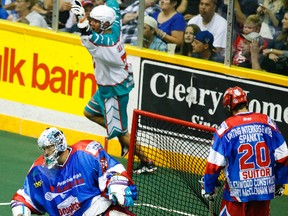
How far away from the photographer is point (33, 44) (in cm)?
1297

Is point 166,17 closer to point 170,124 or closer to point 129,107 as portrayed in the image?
point 129,107

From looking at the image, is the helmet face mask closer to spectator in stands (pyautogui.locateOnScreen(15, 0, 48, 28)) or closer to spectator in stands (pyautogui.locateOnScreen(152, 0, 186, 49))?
spectator in stands (pyautogui.locateOnScreen(152, 0, 186, 49))

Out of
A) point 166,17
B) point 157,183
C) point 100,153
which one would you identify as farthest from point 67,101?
point 100,153

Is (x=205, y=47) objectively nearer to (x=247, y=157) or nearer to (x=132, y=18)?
(x=132, y=18)

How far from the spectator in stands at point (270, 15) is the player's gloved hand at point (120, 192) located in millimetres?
3646

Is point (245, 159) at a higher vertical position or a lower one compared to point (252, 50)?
lower

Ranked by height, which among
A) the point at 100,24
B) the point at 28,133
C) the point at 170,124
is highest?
the point at 100,24

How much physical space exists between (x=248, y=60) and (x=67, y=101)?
2.49 meters

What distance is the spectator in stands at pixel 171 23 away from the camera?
11789 millimetres

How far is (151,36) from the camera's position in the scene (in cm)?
1212

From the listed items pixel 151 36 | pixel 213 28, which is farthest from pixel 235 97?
pixel 151 36

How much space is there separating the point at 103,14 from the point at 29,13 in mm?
2086

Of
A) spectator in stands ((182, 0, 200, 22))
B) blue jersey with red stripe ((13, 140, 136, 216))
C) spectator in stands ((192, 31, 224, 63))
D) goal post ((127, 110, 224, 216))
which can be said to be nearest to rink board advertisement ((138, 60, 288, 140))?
spectator in stands ((192, 31, 224, 63))

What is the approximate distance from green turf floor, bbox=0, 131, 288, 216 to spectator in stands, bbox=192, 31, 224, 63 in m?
1.58
